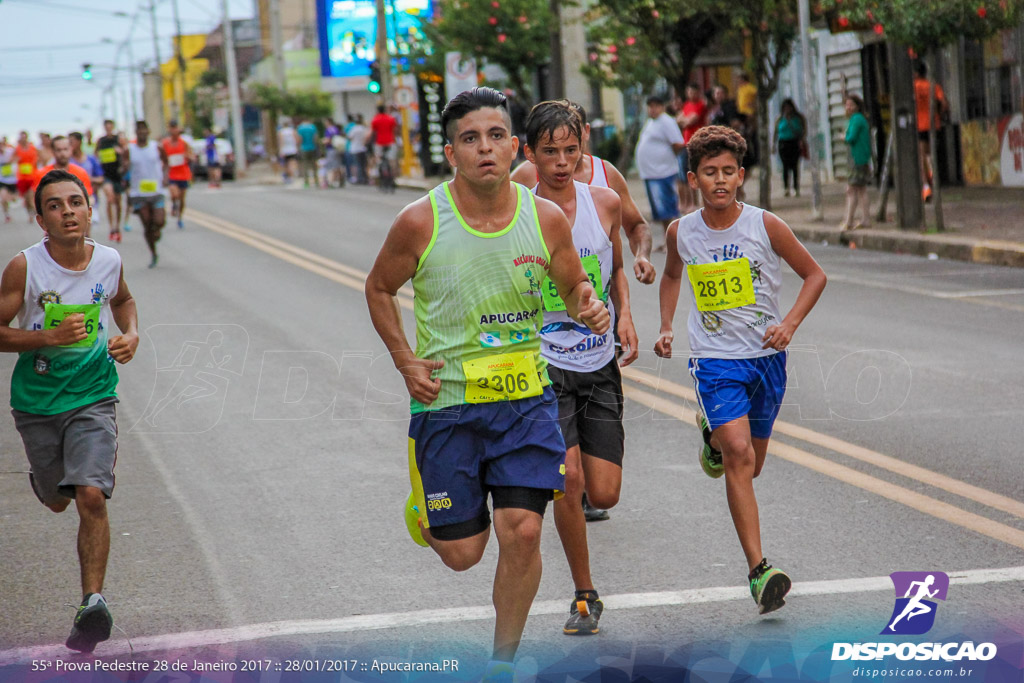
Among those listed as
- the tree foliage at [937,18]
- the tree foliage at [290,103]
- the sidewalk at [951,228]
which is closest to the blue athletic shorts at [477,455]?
the sidewalk at [951,228]

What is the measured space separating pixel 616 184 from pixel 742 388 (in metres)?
1.30

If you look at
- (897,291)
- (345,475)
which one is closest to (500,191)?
(345,475)

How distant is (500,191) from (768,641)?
5.69 feet

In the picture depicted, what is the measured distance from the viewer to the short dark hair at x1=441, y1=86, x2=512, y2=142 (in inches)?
169

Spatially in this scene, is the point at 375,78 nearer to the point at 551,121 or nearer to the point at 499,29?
the point at 499,29

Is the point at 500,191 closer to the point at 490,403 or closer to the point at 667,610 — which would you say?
the point at 490,403

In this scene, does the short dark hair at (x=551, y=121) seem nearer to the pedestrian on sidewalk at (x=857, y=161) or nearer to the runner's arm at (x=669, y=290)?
the runner's arm at (x=669, y=290)

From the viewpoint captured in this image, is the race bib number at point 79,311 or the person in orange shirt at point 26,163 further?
the person in orange shirt at point 26,163

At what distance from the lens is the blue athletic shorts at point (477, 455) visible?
4297 mm

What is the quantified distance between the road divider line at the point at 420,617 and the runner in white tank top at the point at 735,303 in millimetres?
256

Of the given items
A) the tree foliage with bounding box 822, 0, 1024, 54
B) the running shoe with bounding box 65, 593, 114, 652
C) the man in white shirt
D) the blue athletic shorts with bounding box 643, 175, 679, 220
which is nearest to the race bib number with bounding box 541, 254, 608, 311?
the running shoe with bounding box 65, 593, 114, 652

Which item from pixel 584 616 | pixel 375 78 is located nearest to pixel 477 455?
pixel 584 616

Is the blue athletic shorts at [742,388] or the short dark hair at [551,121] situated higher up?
the short dark hair at [551,121]

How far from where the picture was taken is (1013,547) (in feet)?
18.5
